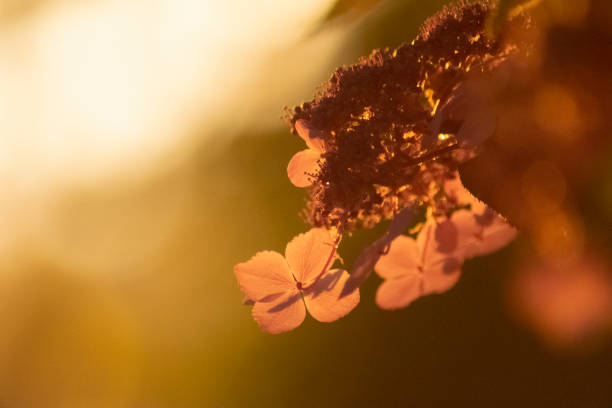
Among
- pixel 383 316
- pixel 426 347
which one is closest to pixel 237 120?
pixel 383 316

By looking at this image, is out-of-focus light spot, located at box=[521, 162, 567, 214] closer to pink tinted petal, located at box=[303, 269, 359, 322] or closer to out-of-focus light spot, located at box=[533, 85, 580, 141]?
out-of-focus light spot, located at box=[533, 85, 580, 141]

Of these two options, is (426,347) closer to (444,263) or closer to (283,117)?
(444,263)

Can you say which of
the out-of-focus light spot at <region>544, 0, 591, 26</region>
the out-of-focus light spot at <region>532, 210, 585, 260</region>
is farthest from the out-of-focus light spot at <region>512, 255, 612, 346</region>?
the out-of-focus light spot at <region>544, 0, 591, 26</region>

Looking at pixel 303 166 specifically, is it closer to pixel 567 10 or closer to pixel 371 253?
pixel 371 253

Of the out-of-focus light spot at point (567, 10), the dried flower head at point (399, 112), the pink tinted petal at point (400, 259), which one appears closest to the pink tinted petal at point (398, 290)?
the pink tinted petal at point (400, 259)

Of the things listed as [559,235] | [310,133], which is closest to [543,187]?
[559,235]

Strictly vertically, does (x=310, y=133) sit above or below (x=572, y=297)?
above

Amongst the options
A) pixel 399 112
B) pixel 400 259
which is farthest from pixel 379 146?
pixel 400 259

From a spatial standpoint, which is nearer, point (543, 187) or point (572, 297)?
point (543, 187)
